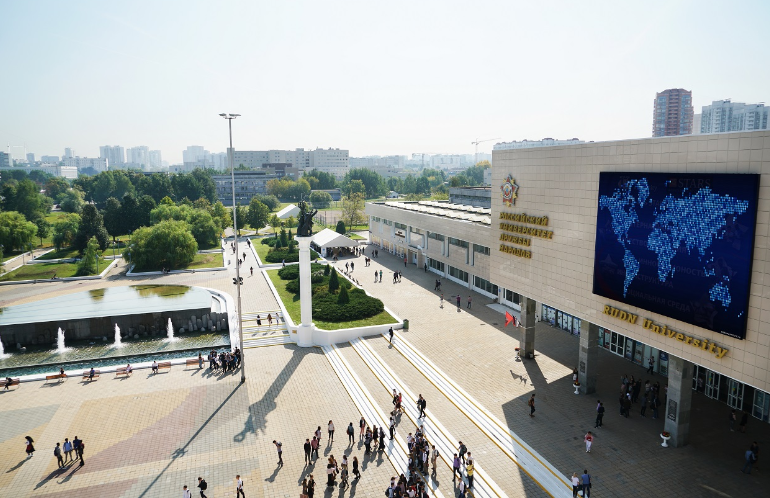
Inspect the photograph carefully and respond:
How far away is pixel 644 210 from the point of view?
70.4 feet

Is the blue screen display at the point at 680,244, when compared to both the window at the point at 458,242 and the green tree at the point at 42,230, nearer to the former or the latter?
the window at the point at 458,242

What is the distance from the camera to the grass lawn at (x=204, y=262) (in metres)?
64.7

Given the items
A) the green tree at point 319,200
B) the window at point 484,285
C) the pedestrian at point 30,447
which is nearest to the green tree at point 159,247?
the window at point 484,285

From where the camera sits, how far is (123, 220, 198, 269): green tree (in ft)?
209

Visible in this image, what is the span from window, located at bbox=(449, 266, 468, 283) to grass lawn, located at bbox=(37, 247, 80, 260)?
56.3 m

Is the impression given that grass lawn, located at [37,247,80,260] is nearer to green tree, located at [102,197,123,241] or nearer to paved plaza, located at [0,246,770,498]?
green tree, located at [102,197,123,241]

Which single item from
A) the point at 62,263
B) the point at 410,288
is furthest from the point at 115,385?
the point at 62,263

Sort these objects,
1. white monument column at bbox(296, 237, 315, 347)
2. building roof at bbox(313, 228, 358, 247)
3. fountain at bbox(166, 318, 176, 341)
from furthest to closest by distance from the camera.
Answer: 1. building roof at bbox(313, 228, 358, 247)
2. fountain at bbox(166, 318, 176, 341)
3. white monument column at bbox(296, 237, 315, 347)

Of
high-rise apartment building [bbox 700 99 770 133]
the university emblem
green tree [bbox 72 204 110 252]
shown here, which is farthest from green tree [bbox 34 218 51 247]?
high-rise apartment building [bbox 700 99 770 133]

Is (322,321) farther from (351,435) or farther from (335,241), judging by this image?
(335,241)

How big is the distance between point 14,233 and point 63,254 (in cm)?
823

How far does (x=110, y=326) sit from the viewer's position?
40094mm

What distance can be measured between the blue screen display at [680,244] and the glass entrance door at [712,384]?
8.59 meters

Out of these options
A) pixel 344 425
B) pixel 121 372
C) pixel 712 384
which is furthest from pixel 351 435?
pixel 712 384
